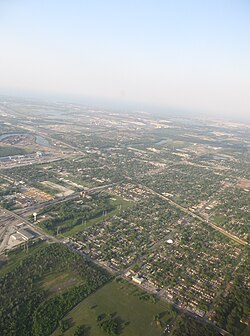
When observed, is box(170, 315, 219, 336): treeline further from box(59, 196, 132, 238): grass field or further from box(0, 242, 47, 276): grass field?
box(59, 196, 132, 238): grass field

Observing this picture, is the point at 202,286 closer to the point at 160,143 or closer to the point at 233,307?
the point at 233,307

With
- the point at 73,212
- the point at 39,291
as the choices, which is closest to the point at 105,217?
the point at 73,212

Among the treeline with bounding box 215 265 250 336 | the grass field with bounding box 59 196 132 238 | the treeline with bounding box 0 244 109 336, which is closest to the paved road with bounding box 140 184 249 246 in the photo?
the grass field with bounding box 59 196 132 238

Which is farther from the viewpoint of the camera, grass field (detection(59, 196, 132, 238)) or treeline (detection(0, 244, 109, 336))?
grass field (detection(59, 196, 132, 238))

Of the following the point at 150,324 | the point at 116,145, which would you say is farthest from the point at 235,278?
the point at 116,145

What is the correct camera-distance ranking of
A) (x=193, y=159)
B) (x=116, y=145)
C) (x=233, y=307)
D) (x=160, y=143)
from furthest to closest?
(x=160, y=143), (x=116, y=145), (x=193, y=159), (x=233, y=307)

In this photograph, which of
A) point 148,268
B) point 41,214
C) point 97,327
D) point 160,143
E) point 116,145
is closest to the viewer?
point 97,327

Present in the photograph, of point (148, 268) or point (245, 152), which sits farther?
point (245, 152)
